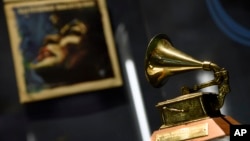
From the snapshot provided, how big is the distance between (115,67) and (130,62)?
0.23 feet

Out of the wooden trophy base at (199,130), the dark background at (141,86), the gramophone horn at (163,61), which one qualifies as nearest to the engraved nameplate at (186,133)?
the wooden trophy base at (199,130)

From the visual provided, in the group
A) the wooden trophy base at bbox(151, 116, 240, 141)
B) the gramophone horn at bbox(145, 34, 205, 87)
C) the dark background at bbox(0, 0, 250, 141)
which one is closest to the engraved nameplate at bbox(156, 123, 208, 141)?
the wooden trophy base at bbox(151, 116, 240, 141)

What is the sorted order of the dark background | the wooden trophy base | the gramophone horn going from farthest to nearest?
the dark background → the gramophone horn → the wooden trophy base

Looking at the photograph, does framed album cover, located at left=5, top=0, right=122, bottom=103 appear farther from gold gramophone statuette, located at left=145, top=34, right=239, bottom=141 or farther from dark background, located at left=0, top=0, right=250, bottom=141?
gold gramophone statuette, located at left=145, top=34, right=239, bottom=141

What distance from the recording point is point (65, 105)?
1.67m

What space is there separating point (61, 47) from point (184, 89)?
68cm

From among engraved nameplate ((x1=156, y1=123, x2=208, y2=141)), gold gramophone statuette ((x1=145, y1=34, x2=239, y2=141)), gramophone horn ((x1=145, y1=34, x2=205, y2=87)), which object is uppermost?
gramophone horn ((x1=145, y1=34, x2=205, y2=87))

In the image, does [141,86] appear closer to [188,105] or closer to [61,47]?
[61,47]

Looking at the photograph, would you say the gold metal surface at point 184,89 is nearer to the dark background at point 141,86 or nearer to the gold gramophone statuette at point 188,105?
the gold gramophone statuette at point 188,105

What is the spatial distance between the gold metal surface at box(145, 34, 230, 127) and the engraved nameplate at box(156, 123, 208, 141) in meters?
0.04

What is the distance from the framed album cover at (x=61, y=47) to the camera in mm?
1685

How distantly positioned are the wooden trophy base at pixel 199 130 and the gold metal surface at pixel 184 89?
0.02 m

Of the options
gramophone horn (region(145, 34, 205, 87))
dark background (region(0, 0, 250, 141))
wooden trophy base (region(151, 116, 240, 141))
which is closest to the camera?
wooden trophy base (region(151, 116, 240, 141))

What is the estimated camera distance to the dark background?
63.4 inches
